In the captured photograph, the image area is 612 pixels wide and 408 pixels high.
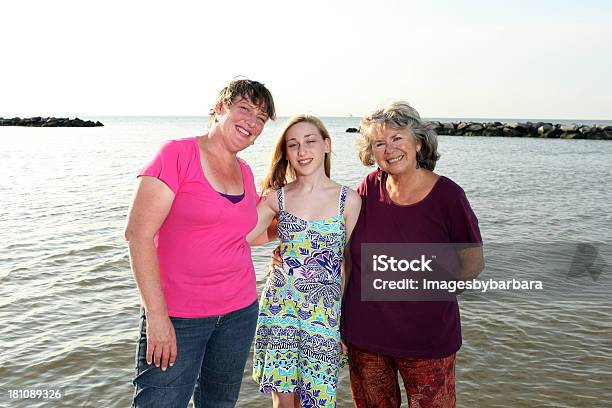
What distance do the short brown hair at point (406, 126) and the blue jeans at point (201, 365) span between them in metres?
1.30

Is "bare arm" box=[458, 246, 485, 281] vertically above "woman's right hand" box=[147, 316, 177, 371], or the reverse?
"bare arm" box=[458, 246, 485, 281]

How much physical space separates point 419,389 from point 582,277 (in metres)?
6.68

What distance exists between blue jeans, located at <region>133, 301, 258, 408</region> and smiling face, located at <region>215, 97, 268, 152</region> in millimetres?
984

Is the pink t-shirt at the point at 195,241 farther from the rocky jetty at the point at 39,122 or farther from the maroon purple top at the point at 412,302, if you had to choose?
the rocky jetty at the point at 39,122

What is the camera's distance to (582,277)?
27.5 feet

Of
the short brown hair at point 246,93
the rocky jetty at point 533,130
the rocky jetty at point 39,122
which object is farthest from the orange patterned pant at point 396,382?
the rocky jetty at point 39,122

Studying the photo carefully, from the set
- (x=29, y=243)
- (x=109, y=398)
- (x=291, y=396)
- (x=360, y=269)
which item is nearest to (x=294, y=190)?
(x=360, y=269)

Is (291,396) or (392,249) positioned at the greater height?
(392,249)

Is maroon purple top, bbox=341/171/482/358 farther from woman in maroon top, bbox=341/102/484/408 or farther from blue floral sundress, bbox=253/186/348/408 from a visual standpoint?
blue floral sundress, bbox=253/186/348/408

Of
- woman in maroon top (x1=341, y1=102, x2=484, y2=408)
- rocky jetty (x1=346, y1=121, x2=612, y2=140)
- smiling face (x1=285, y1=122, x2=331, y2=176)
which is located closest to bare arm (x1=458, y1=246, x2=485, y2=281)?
woman in maroon top (x1=341, y1=102, x2=484, y2=408)

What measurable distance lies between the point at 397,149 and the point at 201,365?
173cm

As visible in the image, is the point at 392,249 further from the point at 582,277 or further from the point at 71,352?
the point at 582,277

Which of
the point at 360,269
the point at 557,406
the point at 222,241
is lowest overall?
the point at 557,406

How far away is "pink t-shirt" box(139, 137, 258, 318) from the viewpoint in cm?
265
